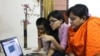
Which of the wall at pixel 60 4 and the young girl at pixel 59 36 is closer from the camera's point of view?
the young girl at pixel 59 36

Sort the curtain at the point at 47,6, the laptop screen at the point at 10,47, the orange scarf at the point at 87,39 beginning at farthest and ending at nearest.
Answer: the curtain at the point at 47,6, the laptop screen at the point at 10,47, the orange scarf at the point at 87,39

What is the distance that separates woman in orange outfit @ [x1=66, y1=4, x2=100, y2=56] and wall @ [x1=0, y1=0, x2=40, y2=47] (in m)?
0.80

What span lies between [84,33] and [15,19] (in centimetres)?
101

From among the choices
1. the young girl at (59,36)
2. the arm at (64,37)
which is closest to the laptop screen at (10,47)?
the young girl at (59,36)

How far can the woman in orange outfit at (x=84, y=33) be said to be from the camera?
1111 mm

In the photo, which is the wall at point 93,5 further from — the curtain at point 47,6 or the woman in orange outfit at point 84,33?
the woman in orange outfit at point 84,33

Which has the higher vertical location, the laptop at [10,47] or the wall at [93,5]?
the wall at [93,5]

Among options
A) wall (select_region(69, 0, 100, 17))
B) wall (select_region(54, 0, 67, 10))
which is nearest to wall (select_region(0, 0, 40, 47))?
wall (select_region(54, 0, 67, 10))

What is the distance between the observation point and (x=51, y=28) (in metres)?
1.60

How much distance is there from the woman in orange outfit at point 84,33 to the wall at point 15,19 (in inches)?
31.5

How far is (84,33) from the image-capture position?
1.18m

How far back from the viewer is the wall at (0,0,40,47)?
A: 2012 millimetres

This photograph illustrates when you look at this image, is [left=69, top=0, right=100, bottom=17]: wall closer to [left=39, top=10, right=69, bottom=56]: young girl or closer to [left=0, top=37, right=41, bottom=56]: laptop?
[left=39, top=10, right=69, bottom=56]: young girl

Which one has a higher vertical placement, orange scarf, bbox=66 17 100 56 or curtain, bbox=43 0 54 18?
curtain, bbox=43 0 54 18
